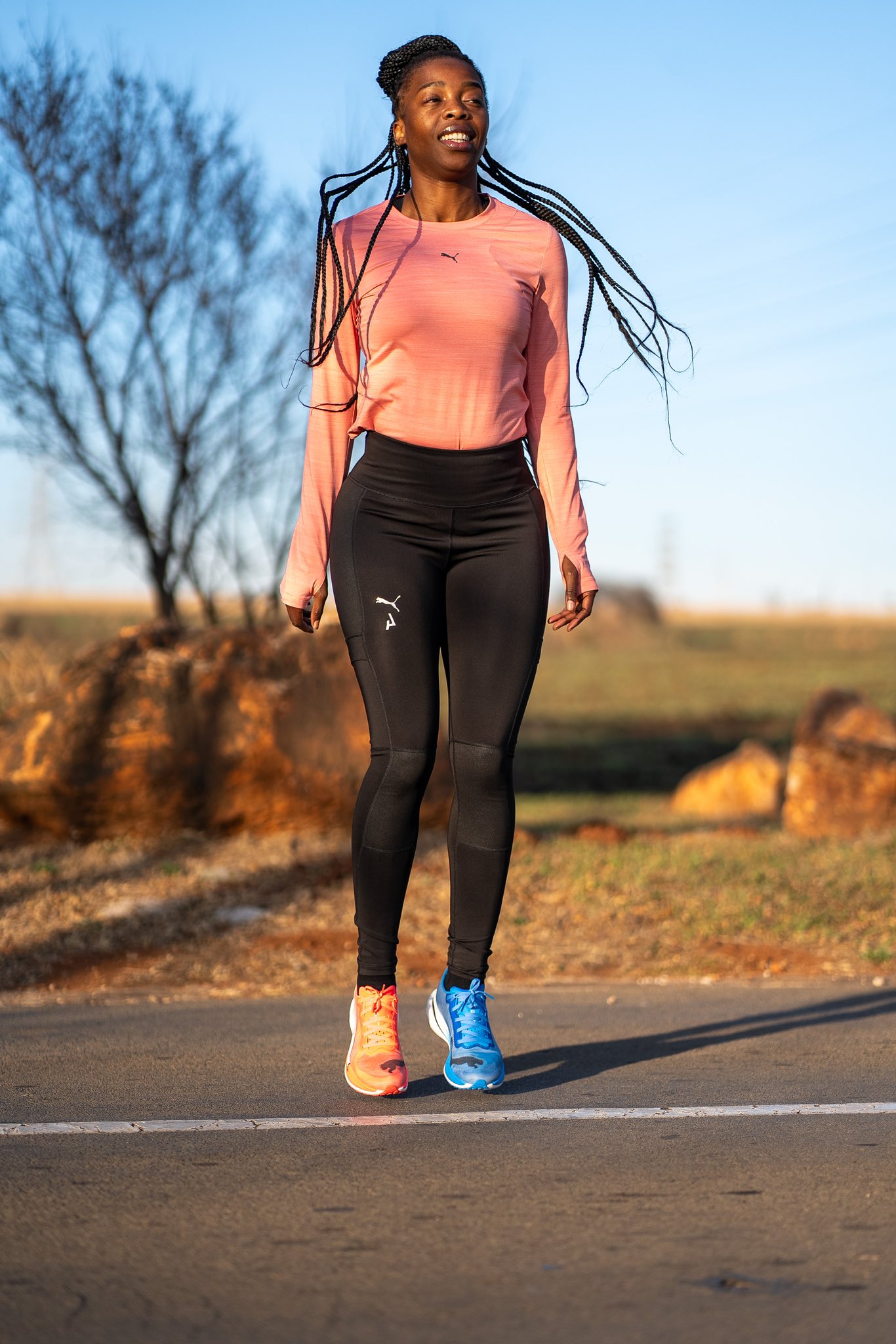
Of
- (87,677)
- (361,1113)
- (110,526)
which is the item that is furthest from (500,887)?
(110,526)

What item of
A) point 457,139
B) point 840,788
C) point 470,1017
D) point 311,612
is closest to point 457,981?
point 470,1017

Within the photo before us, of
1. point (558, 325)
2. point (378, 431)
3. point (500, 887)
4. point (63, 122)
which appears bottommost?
point (500, 887)

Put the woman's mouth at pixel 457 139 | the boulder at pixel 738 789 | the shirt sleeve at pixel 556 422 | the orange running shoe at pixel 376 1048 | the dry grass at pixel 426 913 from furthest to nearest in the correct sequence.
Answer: the boulder at pixel 738 789, the dry grass at pixel 426 913, the shirt sleeve at pixel 556 422, the woman's mouth at pixel 457 139, the orange running shoe at pixel 376 1048

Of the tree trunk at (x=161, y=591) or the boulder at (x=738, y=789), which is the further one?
the boulder at (x=738, y=789)

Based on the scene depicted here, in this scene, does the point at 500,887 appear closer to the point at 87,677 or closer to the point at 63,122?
the point at 87,677

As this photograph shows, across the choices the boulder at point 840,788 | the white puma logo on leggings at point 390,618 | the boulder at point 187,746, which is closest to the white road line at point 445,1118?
the white puma logo on leggings at point 390,618

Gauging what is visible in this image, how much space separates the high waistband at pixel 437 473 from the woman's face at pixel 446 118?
69cm

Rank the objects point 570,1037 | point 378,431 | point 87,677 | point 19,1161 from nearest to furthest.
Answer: point 19,1161 → point 378,431 → point 570,1037 → point 87,677

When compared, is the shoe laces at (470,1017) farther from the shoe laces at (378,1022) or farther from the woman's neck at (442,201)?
the woman's neck at (442,201)

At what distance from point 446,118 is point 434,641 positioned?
1278 millimetres

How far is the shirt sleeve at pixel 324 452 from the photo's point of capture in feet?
12.2

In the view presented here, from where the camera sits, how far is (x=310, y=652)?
348 inches

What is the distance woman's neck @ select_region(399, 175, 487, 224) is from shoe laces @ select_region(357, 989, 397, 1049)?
1.92 m

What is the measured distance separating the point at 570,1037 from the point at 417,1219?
1.85 metres
